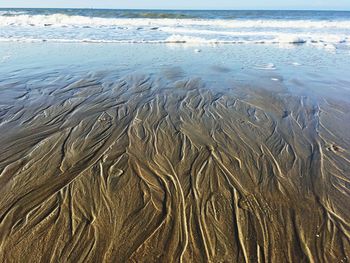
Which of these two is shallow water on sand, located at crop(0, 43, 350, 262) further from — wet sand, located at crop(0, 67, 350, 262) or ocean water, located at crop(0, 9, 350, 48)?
Result: ocean water, located at crop(0, 9, 350, 48)

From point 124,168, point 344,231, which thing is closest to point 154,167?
point 124,168

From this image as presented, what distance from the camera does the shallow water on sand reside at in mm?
2635

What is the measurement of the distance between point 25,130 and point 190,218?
336 centimetres

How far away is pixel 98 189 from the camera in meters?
3.37

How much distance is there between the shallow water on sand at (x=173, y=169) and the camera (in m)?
2.63

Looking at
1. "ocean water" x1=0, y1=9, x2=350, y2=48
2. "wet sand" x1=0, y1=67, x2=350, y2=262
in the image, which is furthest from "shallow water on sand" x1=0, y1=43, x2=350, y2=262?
"ocean water" x1=0, y1=9, x2=350, y2=48

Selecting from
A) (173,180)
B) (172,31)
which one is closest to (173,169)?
(173,180)

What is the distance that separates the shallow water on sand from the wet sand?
0.6 inches

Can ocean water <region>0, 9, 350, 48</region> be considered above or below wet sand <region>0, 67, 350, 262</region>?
below

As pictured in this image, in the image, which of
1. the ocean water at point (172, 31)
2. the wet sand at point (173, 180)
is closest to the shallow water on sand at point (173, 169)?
the wet sand at point (173, 180)

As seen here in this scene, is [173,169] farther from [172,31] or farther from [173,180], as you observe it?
[172,31]

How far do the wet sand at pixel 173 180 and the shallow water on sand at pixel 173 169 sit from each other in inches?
0.6

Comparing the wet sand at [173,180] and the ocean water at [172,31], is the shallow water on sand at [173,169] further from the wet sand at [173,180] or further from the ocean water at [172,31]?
the ocean water at [172,31]

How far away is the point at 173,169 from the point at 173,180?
0.26 meters
